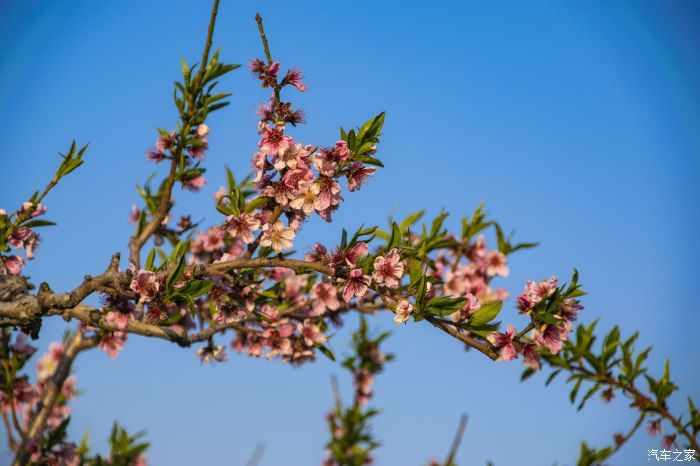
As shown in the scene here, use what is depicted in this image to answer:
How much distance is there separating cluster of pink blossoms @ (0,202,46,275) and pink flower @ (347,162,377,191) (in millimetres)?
2474

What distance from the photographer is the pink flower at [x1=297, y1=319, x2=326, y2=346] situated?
219 inches

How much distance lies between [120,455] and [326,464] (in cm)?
422

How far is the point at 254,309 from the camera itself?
4211mm

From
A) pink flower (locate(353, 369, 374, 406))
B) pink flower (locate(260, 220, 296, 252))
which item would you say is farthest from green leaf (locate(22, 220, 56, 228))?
pink flower (locate(353, 369, 374, 406))

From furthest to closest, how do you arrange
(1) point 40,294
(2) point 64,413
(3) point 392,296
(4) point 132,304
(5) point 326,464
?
(5) point 326,464, (2) point 64,413, (4) point 132,304, (1) point 40,294, (3) point 392,296

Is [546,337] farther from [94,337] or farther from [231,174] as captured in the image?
[94,337]

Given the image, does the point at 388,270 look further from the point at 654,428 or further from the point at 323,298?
the point at 654,428

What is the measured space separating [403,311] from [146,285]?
57.7 inches

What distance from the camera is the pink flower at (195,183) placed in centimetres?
528

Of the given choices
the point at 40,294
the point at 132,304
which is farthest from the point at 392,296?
the point at 40,294

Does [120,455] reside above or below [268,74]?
below

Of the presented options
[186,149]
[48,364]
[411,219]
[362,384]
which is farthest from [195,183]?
[362,384]

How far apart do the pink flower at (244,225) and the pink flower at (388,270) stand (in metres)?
0.78

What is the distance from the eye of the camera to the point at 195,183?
17.4ft
